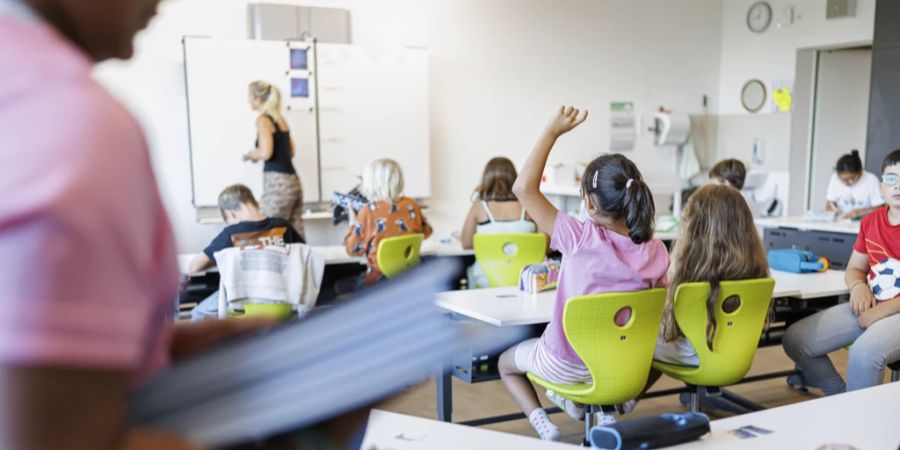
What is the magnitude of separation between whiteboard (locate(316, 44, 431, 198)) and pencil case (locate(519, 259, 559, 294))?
3746 millimetres

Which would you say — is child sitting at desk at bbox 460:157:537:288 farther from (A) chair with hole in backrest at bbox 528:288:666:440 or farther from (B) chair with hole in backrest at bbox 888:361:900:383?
(B) chair with hole in backrest at bbox 888:361:900:383

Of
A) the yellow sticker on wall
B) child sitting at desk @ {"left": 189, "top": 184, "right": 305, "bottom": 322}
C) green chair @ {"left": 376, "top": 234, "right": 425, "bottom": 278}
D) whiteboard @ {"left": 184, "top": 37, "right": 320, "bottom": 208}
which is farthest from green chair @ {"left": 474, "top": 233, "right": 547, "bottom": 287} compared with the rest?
the yellow sticker on wall

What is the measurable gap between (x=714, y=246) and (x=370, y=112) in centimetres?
459

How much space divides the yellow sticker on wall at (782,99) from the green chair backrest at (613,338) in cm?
675

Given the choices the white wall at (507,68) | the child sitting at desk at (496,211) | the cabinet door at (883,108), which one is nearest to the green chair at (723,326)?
the child sitting at desk at (496,211)

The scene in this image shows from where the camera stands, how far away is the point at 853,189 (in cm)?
658

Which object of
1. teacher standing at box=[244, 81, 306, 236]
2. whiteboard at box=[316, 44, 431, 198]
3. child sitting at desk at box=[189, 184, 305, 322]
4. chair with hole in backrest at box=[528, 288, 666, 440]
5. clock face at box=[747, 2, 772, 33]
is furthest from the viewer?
clock face at box=[747, 2, 772, 33]

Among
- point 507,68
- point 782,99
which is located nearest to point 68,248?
point 507,68

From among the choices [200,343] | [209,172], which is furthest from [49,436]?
[209,172]

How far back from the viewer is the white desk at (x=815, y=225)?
5.56 metres

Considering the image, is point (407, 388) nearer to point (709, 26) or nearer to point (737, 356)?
point (737, 356)

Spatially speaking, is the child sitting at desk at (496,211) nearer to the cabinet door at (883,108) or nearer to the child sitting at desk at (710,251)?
the child sitting at desk at (710,251)

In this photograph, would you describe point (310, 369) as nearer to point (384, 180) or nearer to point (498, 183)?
point (384, 180)

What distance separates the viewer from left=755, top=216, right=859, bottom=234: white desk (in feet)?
18.2
